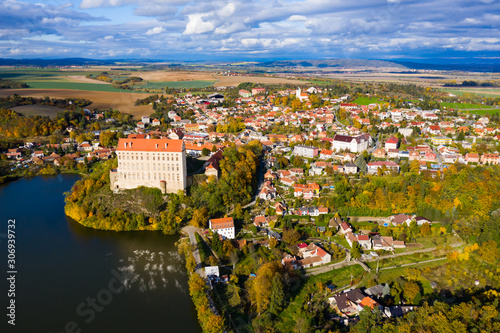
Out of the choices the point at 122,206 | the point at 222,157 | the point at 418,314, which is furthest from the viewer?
the point at 222,157

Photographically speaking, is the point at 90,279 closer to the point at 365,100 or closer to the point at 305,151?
the point at 305,151

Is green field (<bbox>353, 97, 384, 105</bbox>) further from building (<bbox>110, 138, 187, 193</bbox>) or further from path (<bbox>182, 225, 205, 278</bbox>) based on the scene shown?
path (<bbox>182, 225, 205, 278</bbox>)

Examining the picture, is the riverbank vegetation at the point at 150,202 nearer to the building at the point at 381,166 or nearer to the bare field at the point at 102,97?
the building at the point at 381,166

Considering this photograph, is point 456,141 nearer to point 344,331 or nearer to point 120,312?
point 344,331

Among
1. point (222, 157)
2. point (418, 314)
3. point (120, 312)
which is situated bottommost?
point (120, 312)

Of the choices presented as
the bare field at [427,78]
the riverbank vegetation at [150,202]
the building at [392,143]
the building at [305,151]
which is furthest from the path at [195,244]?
the bare field at [427,78]

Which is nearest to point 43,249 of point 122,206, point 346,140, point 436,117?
point 122,206
